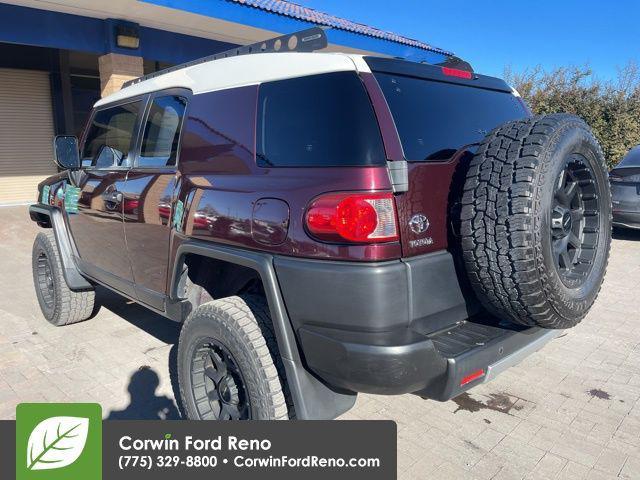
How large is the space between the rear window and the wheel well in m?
1.12

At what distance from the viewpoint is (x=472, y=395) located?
3293mm

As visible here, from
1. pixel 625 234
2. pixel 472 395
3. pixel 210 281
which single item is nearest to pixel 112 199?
pixel 210 281

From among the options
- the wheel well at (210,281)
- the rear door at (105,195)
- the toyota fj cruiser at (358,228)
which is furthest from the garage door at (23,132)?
the wheel well at (210,281)

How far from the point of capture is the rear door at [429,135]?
2.10m

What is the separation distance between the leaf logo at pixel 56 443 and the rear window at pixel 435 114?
1.98m

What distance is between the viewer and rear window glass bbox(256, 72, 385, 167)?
2037mm

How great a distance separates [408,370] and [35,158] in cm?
1304

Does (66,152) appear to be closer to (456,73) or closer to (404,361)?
(456,73)

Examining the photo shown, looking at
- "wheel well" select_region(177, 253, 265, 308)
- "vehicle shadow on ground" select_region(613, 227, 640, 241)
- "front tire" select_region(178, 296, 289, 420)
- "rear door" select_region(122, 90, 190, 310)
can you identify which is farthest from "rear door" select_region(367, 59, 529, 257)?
"vehicle shadow on ground" select_region(613, 227, 640, 241)

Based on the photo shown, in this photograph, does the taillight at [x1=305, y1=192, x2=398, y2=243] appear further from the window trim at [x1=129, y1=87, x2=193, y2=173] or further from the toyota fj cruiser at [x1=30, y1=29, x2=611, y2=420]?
the window trim at [x1=129, y1=87, x2=193, y2=173]

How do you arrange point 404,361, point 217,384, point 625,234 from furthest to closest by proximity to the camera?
point 625,234, point 217,384, point 404,361

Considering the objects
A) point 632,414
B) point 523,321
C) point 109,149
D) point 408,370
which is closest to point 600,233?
point 523,321

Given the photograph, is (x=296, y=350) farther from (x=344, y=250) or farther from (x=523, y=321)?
(x=523, y=321)

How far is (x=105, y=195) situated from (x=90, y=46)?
6367 millimetres
